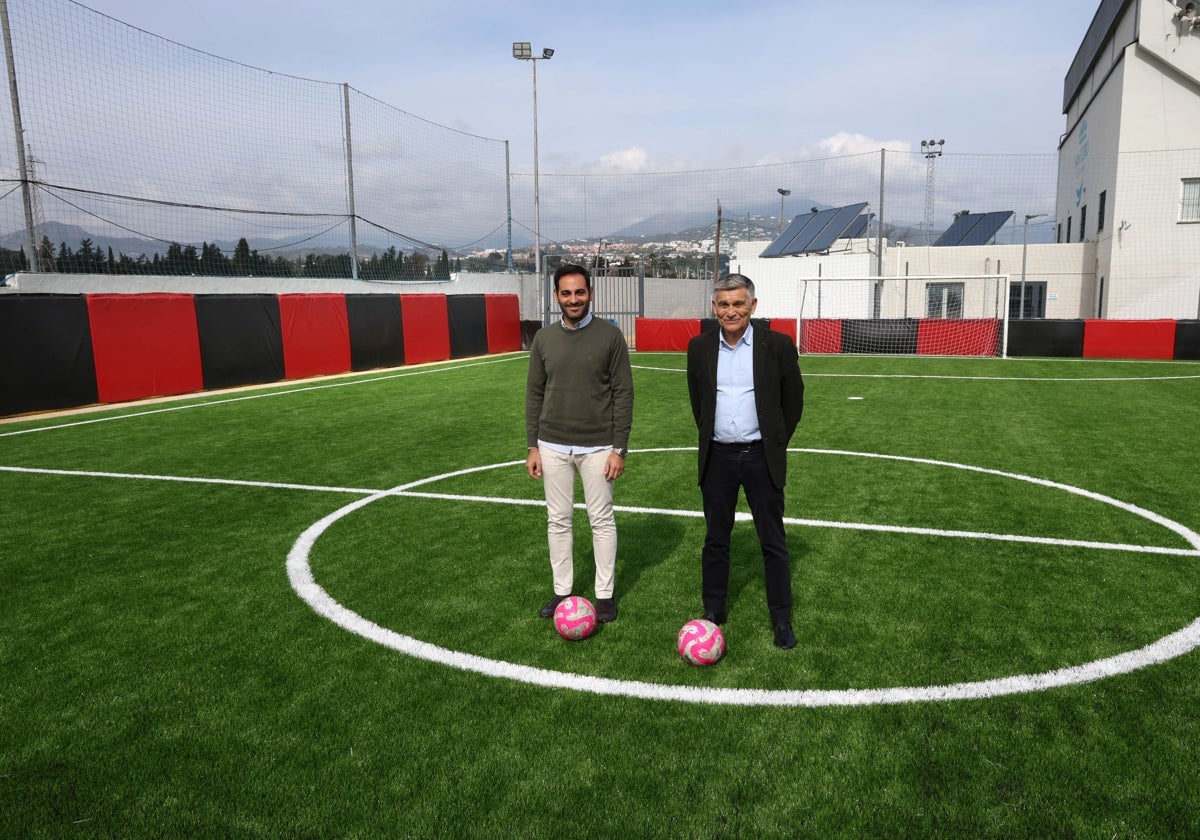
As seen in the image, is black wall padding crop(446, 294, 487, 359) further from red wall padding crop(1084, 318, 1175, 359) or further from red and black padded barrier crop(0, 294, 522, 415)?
red wall padding crop(1084, 318, 1175, 359)

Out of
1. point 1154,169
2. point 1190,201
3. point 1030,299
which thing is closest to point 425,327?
point 1154,169

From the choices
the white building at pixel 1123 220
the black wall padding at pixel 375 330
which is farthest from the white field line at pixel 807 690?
the white building at pixel 1123 220

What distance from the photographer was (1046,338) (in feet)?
77.6

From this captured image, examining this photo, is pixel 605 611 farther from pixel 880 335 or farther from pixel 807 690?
pixel 880 335

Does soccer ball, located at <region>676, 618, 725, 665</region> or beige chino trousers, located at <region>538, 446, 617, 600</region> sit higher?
beige chino trousers, located at <region>538, 446, 617, 600</region>

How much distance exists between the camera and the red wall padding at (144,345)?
1558 cm

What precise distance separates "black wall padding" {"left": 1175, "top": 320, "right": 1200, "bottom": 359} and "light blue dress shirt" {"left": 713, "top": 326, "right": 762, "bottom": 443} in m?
22.9

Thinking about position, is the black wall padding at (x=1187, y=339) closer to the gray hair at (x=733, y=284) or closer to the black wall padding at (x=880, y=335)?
the black wall padding at (x=880, y=335)

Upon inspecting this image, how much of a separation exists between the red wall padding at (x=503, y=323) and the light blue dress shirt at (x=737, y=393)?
2366 cm

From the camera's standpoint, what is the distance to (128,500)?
793 centimetres

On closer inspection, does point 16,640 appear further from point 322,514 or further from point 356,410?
point 356,410

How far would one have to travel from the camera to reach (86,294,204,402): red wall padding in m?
15.6

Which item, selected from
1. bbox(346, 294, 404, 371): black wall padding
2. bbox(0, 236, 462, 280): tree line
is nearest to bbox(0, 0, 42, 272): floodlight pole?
bbox(0, 236, 462, 280): tree line

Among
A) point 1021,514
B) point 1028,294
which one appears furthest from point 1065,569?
point 1028,294
